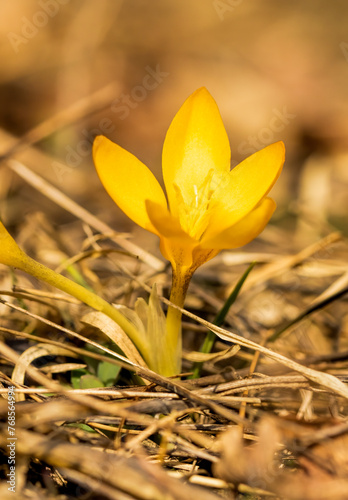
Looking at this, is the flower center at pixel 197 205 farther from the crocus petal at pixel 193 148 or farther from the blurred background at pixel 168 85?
the blurred background at pixel 168 85

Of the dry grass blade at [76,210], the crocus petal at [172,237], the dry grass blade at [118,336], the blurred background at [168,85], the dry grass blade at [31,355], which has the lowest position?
the dry grass blade at [31,355]

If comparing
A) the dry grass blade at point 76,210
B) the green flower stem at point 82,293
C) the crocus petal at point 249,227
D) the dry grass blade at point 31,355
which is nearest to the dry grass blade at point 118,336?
the green flower stem at point 82,293

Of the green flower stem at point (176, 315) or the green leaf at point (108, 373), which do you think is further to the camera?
the green leaf at point (108, 373)

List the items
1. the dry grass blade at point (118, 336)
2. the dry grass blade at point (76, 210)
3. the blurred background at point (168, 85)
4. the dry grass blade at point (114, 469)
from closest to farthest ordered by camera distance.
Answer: the dry grass blade at point (114, 469) < the dry grass blade at point (118, 336) < the dry grass blade at point (76, 210) < the blurred background at point (168, 85)

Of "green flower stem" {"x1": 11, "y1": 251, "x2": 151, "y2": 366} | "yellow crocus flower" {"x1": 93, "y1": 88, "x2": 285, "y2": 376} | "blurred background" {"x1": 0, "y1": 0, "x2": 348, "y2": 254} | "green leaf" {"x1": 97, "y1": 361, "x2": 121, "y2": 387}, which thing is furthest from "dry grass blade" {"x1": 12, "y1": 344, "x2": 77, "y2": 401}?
"blurred background" {"x1": 0, "y1": 0, "x2": 348, "y2": 254}

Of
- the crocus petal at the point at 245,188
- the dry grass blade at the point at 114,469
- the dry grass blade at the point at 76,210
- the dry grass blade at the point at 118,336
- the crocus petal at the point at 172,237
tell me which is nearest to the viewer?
the dry grass blade at the point at 114,469

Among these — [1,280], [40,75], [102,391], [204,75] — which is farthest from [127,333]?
[204,75]

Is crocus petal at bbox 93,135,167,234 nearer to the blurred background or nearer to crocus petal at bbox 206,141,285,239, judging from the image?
crocus petal at bbox 206,141,285,239
